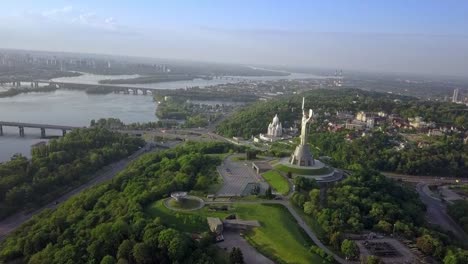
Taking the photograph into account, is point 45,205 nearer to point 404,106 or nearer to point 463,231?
point 463,231

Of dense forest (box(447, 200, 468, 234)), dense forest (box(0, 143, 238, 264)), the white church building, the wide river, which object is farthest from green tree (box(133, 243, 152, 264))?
the white church building

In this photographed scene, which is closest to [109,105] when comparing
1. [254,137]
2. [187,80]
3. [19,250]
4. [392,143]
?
[254,137]

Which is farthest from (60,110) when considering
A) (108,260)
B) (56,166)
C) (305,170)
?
(108,260)

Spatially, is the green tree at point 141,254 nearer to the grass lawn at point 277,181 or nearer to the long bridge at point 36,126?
the grass lawn at point 277,181

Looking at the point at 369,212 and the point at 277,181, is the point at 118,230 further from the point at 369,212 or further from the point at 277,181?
the point at 369,212

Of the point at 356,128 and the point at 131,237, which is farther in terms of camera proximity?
the point at 356,128

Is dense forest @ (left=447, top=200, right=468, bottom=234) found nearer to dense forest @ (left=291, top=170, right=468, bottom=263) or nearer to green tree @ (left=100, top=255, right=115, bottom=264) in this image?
dense forest @ (left=291, top=170, right=468, bottom=263)
